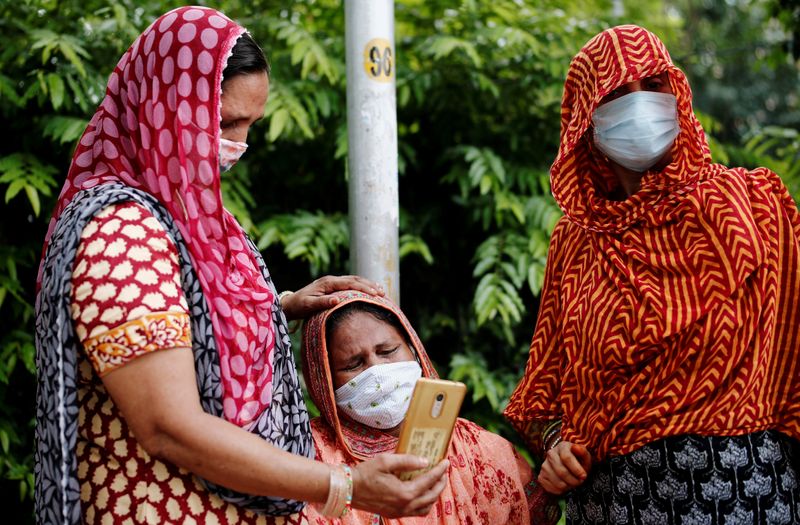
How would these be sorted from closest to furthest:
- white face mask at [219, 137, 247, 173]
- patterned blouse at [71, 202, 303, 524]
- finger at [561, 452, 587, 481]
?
patterned blouse at [71, 202, 303, 524], white face mask at [219, 137, 247, 173], finger at [561, 452, 587, 481]

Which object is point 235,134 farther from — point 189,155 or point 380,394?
point 380,394

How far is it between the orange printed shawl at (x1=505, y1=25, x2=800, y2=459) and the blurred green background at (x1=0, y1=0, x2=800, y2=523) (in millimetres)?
1169

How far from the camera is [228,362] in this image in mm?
1681

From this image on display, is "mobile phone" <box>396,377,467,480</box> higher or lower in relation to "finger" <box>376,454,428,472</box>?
higher

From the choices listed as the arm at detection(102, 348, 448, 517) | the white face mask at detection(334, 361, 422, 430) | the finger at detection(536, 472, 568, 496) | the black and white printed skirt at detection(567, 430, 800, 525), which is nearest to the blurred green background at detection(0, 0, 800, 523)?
the white face mask at detection(334, 361, 422, 430)

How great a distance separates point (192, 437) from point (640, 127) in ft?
4.47

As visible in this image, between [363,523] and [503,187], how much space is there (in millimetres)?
1839

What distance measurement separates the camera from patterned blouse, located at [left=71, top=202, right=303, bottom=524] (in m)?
1.51

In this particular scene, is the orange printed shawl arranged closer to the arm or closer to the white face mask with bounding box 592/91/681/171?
the white face mask with bounding box 592/91/681/171

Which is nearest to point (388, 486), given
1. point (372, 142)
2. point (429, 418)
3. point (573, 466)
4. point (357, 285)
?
point (429, 418)

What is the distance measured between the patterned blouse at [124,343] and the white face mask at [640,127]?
1.21 meters

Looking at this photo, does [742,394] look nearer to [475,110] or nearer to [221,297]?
[221,297]

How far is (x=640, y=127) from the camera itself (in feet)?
6.98


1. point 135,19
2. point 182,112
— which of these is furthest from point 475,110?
point 182,112
